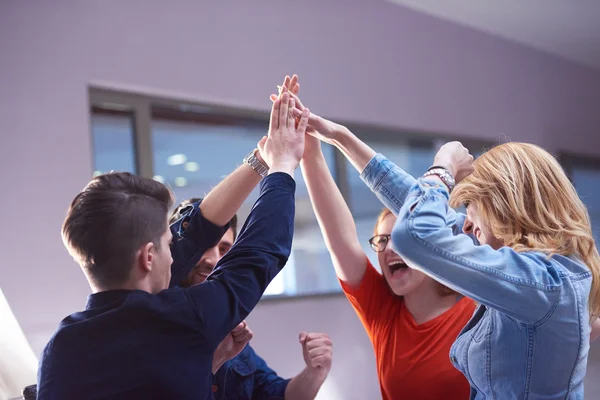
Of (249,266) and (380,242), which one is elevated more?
(249,266)

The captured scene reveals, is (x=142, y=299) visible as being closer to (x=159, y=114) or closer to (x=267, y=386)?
(x=267, y=386)

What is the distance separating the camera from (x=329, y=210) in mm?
1740

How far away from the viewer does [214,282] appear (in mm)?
1104

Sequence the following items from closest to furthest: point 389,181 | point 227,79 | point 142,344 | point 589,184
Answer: point 142,344 < point 389,181 < point 227,79 < point 589,184

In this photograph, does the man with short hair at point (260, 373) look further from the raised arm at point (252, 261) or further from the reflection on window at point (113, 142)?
the reflection on window at point (113, 142)

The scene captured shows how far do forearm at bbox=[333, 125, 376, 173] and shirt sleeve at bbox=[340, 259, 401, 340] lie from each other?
1.49 feet

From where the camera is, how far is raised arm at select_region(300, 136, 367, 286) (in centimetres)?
173

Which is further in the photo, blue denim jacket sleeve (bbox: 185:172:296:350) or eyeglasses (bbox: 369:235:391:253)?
eyeglasses (bbox: 369:235:391:253)

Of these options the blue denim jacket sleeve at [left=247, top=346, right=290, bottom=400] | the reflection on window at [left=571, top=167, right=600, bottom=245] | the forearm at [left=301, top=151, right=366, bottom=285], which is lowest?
the reflection on window at [left=571, top=167, right=600, bottom=245]

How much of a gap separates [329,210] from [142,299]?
30.5 inches

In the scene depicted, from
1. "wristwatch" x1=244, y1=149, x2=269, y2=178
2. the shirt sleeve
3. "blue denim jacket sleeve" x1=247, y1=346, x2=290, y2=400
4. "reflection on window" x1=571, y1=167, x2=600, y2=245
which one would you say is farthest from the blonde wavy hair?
"reflection on window" x1=571, y1=167, x2=600, y2=245

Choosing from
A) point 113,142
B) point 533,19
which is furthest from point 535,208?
point 533,19

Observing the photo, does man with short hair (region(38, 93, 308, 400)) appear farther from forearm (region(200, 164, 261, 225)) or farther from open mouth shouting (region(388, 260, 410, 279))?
open mouth shouting (region(388, 260, 410, 279))

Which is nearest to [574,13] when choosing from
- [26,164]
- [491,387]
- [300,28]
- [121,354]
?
[300,28]
